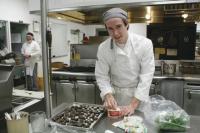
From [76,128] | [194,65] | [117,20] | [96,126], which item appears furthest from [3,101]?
[194,65]

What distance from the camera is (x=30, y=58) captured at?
583 cm

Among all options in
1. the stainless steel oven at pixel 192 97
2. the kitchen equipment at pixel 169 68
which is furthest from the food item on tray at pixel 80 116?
the kitchen equipment at pixel 169 68

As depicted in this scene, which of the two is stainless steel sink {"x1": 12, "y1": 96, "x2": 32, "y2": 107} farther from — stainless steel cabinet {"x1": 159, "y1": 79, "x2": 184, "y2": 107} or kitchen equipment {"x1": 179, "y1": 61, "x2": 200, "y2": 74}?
kitchen equipment {"x1": 179, "y1": 61, "x2": 200, "y2": 74}

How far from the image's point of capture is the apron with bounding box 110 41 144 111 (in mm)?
1785

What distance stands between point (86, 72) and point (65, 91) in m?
0.49

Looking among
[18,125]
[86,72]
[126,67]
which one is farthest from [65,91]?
[18,125]

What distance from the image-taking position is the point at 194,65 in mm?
3525

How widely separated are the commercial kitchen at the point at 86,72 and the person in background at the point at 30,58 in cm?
14

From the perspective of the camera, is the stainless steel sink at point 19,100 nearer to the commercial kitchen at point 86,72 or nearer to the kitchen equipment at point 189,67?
the commercial kitchen at point 86,72

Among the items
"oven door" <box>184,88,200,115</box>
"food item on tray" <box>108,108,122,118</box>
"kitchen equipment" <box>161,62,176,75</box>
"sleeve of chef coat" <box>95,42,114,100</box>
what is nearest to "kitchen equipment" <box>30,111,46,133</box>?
"food item on tray" <box>108,108,122,118</box>

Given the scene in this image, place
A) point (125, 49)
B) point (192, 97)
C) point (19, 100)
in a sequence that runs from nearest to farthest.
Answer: point (19, 100), point (125, 49), point (192, 97)

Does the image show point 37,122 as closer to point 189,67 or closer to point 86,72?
point 86,72

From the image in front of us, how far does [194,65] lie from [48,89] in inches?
117

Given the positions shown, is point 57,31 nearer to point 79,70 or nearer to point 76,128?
point 79,70
